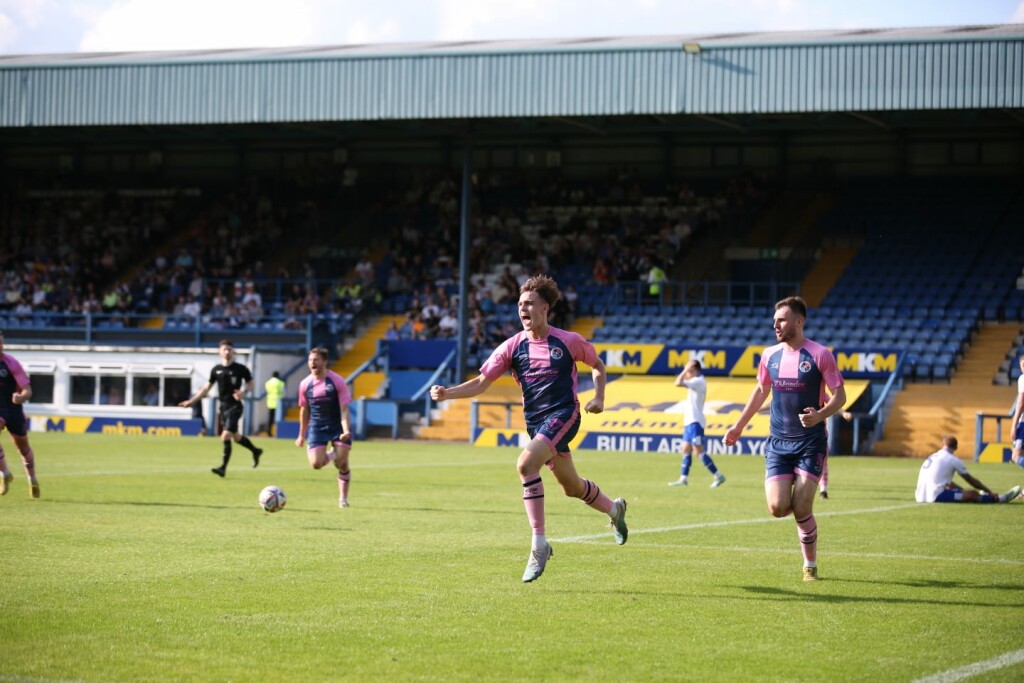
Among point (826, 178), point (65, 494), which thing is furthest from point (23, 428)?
point (826, 178)

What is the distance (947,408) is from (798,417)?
26.7 metres

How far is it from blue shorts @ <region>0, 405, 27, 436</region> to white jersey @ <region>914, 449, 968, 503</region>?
1256 cm

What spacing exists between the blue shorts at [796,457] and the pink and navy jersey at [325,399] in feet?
27.5

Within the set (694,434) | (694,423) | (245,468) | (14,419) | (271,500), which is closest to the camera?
(271,500)

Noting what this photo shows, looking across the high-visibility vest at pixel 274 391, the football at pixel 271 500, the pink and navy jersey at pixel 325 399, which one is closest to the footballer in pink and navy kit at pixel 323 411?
the pink and navy jersey at pixel 325 399

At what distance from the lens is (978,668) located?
26.4 feet

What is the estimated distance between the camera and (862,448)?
1420 inches

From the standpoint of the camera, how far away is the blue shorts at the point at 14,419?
1783 cm

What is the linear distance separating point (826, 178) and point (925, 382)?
12979 millimetres

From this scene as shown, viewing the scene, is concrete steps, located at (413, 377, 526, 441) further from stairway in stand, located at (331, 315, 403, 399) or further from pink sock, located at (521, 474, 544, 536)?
pink sock, located at (521, 474, 544, 536)

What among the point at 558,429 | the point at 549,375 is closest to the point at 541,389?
the point at 549,375

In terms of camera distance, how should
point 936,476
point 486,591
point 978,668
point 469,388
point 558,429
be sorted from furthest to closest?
point 936,476 < point 469,388 < point 558,429 < point 486,591 < point 978,668

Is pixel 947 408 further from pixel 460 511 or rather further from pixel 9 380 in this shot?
pixel 9 380

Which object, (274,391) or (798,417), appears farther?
(274,391)
